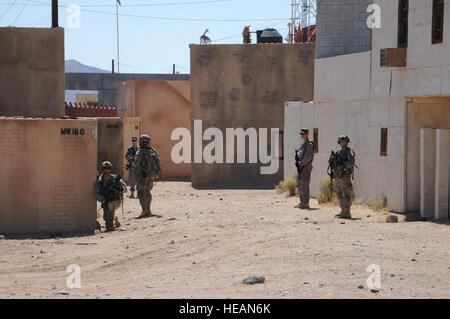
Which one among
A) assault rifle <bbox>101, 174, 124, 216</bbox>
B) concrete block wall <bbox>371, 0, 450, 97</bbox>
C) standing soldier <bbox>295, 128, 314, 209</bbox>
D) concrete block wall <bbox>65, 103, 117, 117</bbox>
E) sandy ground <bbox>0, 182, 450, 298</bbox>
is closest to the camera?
sandy ground <bbox>0, 182, 450, 298</bbox>

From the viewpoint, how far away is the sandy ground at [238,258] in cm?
795

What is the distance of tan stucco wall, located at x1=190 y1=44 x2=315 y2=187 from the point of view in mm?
21984

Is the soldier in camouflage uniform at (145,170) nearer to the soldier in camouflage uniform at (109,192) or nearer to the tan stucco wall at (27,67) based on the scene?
the soldier in camouflage uniform at (109,192)

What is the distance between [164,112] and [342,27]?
29.2 ft

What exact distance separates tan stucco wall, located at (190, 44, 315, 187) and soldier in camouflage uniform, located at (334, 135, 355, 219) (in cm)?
849

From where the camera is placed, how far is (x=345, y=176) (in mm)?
13406

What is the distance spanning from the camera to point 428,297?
745 centimetres

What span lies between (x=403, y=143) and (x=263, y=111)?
8.55 meters

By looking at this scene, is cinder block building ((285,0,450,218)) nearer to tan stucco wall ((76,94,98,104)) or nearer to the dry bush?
the dry bush

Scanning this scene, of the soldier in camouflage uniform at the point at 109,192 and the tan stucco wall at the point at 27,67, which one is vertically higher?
the tan stucco wall at the point at 27,67

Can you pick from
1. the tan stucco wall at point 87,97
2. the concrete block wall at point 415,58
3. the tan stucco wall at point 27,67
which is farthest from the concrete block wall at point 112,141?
the tan stucco wall at point 87,97

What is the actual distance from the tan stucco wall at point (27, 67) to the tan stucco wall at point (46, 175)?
4278mm

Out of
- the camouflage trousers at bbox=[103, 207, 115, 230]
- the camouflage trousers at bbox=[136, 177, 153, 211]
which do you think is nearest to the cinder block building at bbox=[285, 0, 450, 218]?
the camouflage trousers at bbox=[136, 177, 153, 211]
